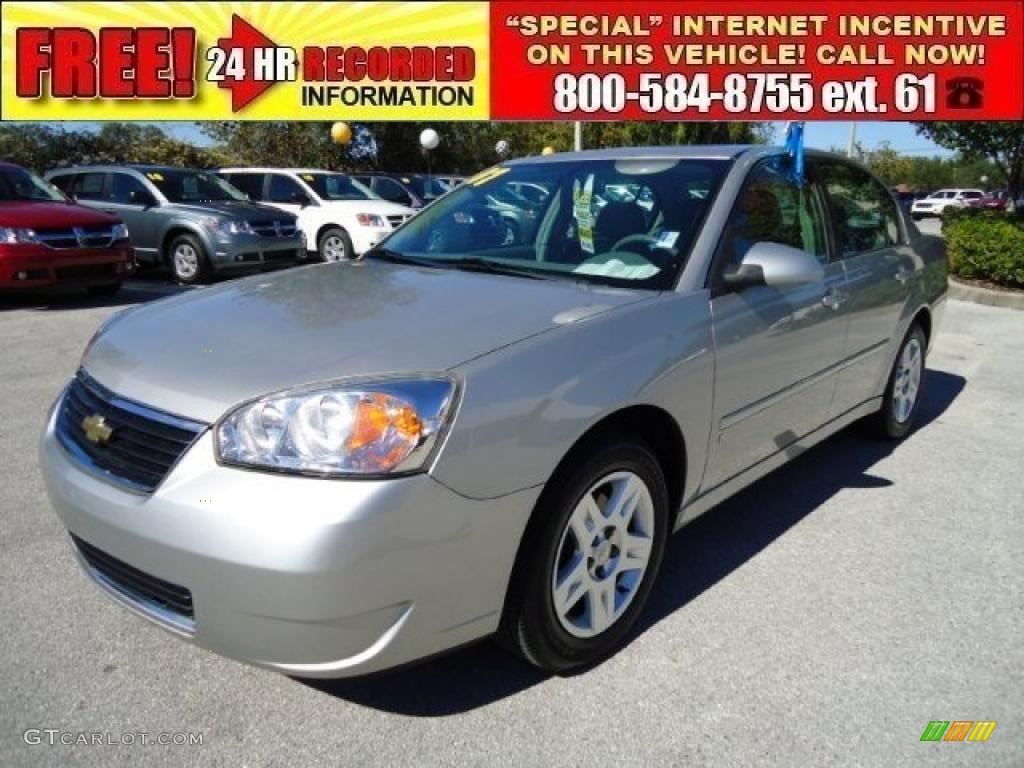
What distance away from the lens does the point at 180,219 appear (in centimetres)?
1094

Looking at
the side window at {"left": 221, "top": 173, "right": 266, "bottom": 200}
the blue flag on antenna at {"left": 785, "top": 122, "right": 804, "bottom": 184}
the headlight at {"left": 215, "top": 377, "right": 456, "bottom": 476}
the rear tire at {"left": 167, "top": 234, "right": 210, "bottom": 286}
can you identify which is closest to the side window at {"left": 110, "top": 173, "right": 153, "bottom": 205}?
the rear tire at {"left": 167, "top": 234, "right": 210, "bottom": 286}

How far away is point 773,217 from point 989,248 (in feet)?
30.2

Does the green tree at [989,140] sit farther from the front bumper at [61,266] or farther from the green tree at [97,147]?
the green tree at [97,147]

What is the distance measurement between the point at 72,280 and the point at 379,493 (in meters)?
8.27

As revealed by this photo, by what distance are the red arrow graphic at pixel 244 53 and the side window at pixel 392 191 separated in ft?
10.3

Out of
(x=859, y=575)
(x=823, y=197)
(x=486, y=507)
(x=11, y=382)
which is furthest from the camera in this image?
(x=11, y=382)

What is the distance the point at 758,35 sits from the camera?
581 inches

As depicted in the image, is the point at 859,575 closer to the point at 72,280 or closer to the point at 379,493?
the point at 379,493

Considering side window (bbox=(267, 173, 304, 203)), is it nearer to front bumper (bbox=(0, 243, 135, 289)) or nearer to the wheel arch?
front bumper (bbox=(0, 243, 135, 289))

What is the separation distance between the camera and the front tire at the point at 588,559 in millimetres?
2316

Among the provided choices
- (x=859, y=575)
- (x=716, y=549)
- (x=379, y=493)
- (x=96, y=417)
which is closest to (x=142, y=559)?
(x=96, y=417)

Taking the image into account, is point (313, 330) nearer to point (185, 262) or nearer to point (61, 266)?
point (61, 266)

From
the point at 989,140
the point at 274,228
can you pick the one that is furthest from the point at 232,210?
the point at 989,140

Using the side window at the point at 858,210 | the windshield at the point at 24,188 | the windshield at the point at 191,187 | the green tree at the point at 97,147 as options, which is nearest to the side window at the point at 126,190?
the windshield at the point at 191,187
